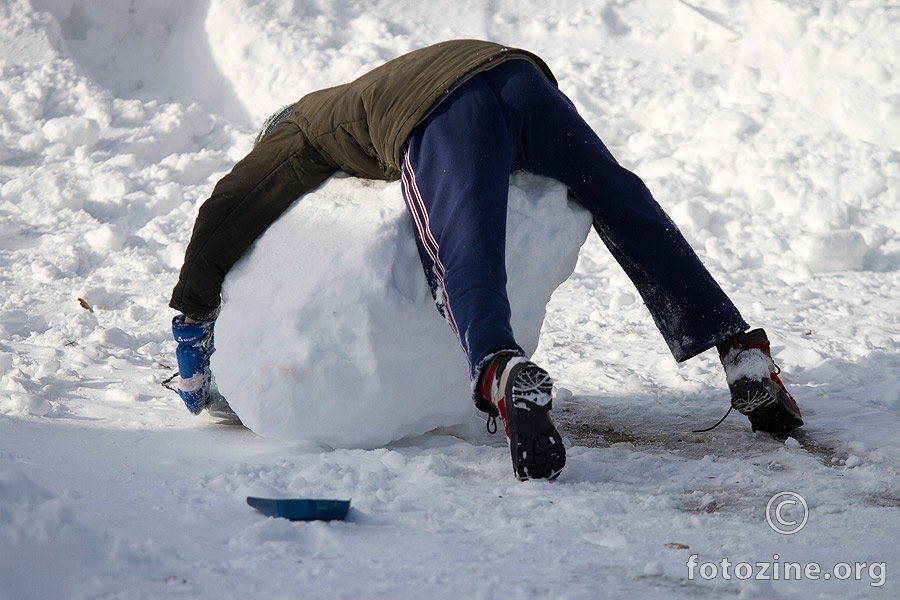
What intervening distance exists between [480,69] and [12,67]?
358 centimetres

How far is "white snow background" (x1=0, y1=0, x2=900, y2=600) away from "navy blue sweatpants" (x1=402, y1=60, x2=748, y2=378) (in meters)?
0.27

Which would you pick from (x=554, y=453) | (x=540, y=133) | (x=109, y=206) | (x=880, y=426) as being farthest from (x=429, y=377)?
(x=109, y=206)

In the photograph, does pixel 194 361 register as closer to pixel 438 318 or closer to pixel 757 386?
pixel 438 318

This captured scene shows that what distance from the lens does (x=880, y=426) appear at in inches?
81.2

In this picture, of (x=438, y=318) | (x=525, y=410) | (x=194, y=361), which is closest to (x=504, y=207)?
(x=438, y=318)

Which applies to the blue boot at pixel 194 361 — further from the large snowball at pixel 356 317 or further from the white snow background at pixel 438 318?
the large snowball at pixel 356 317

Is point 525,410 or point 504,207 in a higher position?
point 504,207

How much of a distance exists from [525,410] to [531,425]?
0.03 meters

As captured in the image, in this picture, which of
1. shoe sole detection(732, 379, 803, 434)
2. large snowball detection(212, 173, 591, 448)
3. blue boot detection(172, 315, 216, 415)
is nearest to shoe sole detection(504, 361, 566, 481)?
large snowball detection(212, 173, 591, 448)

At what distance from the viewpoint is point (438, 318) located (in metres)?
1.91

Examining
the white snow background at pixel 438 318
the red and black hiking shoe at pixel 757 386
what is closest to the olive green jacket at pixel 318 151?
the white snow background at pixel 438 318

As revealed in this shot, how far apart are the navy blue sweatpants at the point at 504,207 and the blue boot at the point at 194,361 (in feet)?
2.19

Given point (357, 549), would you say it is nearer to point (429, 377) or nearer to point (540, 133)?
point (429, 377)

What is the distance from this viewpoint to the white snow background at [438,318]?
1149mm
